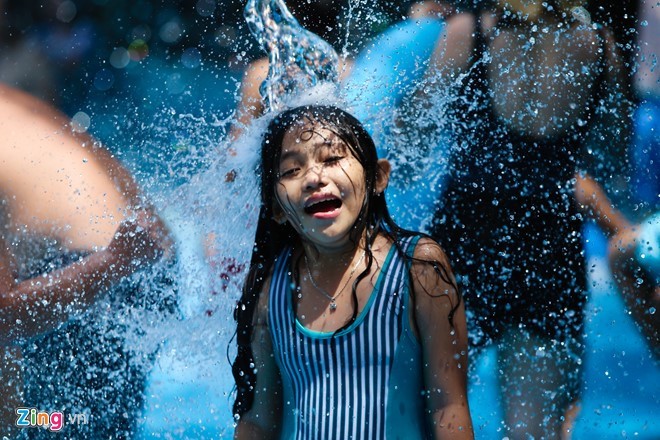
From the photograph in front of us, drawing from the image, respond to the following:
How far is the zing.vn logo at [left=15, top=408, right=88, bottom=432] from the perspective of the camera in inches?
88.9

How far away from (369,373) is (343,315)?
0.12m

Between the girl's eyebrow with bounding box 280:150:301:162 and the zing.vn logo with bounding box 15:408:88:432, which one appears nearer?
the girl's eyebrow with bounding box 280:150:301:162

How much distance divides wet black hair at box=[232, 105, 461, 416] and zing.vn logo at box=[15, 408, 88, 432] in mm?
818

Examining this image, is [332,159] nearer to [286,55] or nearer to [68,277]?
[286,55]

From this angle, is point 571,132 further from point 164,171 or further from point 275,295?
point 164,171

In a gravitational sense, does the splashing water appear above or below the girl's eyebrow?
above

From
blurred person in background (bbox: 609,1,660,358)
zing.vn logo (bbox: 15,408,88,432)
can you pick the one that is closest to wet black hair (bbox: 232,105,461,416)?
zing.vn logo (bbox: 15,408,88,432)

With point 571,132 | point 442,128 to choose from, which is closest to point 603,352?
point 571,132

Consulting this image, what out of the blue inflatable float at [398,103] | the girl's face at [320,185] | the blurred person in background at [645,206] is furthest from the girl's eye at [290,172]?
the blurred person in background at [645,206]

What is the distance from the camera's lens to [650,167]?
8.29 feet

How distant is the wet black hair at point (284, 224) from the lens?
156 cm

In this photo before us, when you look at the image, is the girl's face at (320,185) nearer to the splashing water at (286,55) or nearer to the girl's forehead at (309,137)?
the girl's forehead at (309,137)

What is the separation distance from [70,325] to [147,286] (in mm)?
248

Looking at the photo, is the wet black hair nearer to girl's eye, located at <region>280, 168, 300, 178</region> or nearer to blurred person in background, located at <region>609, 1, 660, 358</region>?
girl's eye, located at <region>280, 168, 300, 178</region>
